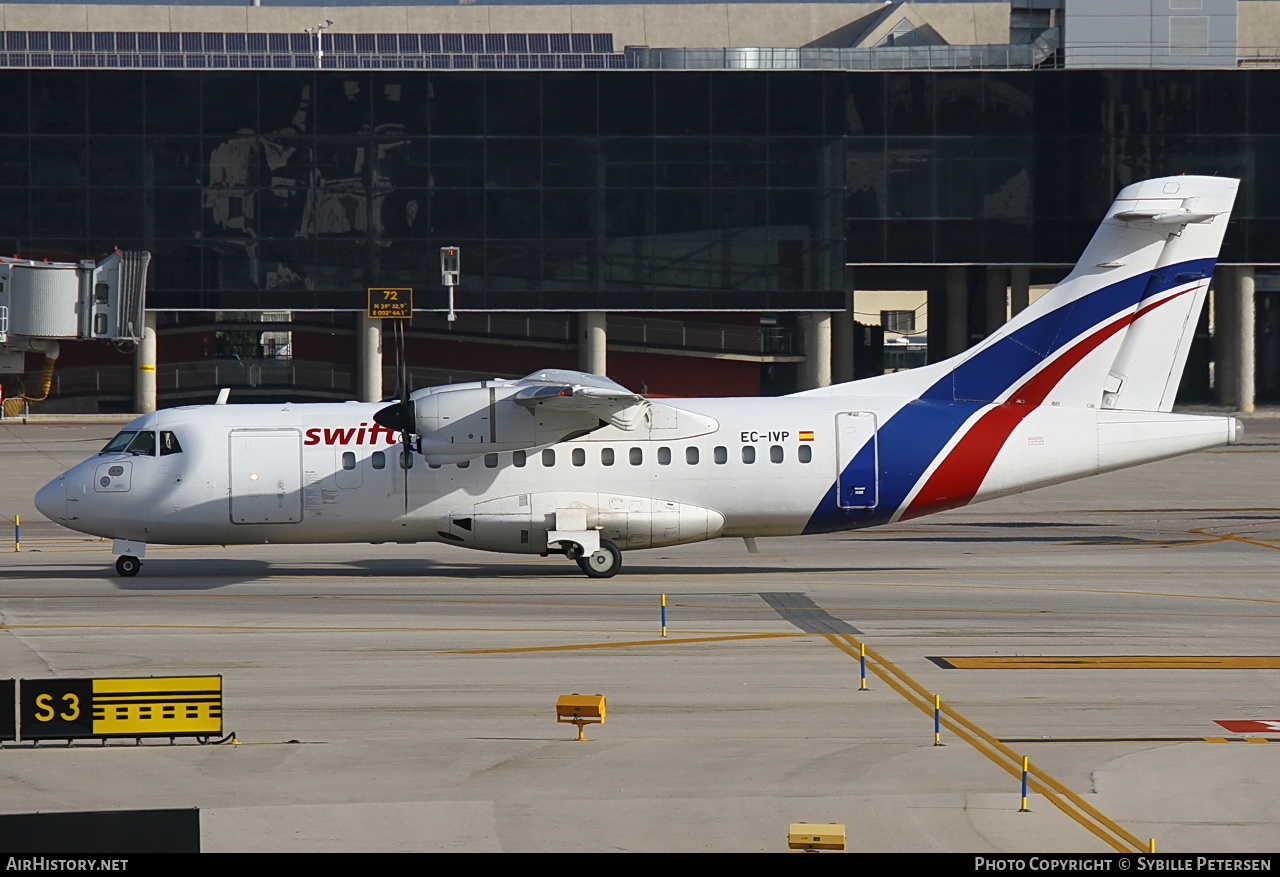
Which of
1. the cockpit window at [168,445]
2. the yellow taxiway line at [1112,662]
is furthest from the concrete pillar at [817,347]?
the yellow taxiway line at [1112,662]

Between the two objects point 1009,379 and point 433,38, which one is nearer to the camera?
point 1009,379

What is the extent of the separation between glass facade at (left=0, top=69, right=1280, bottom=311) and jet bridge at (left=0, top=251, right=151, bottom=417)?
30012 mm

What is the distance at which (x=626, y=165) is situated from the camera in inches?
2687

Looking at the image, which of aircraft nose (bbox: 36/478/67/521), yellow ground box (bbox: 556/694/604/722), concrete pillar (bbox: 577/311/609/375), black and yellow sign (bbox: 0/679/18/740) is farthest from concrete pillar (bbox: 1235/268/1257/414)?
black and yellow sign (bbox: 0/679/18/740)

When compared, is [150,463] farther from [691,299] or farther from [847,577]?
[691,299]

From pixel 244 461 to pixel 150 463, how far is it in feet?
5.80

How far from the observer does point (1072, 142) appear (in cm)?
6912

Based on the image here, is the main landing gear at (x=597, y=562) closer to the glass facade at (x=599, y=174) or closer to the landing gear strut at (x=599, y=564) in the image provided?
the landing gear strut at (x=599, y=564)

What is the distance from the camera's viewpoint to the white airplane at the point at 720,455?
27.4 m

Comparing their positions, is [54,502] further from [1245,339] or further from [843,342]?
[1245,339]

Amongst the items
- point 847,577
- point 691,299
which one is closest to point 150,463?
point 847,577

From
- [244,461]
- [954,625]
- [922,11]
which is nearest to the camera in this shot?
[954,625]

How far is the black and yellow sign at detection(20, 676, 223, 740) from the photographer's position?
15188mm

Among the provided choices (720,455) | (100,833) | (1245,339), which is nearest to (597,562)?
(720,455)
